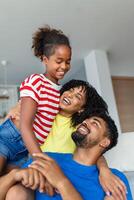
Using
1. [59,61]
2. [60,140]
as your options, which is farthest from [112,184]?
[59,61]

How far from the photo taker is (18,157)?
40.9 inches

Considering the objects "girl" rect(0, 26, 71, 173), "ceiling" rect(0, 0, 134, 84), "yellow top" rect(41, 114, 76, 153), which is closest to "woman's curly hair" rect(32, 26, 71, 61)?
"girl" rect(0, 26, 71, 173)

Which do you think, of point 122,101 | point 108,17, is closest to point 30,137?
point 108,17

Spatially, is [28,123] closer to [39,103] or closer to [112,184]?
[39,103]

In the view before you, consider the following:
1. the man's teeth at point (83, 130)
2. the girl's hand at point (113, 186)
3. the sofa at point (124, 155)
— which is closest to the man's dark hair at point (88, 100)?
the man's teeth at point (83, 130)

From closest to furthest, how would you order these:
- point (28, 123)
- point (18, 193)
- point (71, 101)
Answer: point (18, 193)
point (28, 123)
point (71, 101)

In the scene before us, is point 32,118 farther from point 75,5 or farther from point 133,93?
point 133,93

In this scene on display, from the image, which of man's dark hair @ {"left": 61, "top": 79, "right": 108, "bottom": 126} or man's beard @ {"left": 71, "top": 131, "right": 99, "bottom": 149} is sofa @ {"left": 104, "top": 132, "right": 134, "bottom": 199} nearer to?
man's dark hair @ {"left": 61, "top": 79, "right": 108, "bottom": 126}

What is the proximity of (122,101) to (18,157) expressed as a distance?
374 centimetres

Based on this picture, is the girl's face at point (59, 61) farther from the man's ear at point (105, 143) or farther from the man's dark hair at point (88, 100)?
the man's ear at point (105, 143)

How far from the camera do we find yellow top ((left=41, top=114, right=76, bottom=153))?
3.03ft

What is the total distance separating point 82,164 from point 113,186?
0.39 feet

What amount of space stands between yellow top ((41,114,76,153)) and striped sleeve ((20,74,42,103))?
0.12 metres

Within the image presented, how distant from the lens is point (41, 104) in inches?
38.7
